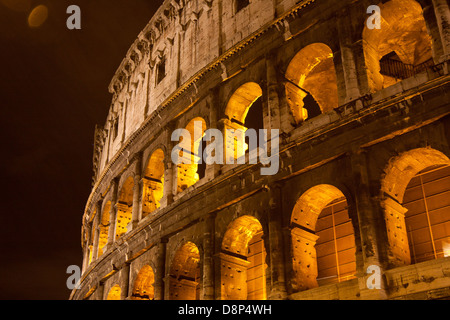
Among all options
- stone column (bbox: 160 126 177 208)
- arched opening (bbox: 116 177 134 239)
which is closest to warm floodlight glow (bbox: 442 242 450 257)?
stone column (bbox: 160 126 177 208)

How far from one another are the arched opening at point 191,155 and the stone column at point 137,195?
1.94 metres

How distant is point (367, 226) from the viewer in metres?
9.12

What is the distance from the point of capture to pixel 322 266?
39.9ft

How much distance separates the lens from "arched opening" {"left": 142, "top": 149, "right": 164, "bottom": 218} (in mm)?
15477

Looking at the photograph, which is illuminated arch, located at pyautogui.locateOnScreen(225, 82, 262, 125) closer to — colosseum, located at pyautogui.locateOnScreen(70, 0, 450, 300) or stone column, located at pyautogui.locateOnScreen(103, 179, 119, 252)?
colosseum, located at pyautogui.locateOnScreen(70, 0, 450, 300)

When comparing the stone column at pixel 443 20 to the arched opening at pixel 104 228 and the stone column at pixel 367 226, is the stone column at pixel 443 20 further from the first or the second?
the arched opening at pixel 104 228

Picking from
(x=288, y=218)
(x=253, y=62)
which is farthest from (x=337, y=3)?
(x=288, y=218)

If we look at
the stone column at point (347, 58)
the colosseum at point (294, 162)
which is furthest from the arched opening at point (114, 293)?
the stone column at point (347, 58)

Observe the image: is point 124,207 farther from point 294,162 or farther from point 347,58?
point 347,58

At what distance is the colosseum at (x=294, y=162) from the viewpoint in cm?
930

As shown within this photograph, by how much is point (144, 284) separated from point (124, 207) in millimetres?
3526

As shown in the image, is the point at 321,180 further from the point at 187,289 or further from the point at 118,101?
the point at 118,101

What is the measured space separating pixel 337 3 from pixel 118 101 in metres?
10.8

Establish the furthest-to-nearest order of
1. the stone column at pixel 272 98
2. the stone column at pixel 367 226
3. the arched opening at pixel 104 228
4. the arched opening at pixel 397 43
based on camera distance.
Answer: the arched opening at pixel 104 228, the stone column at pixel 272 98, the arched opening at pixel 397 43, the stone column at pixel 367 226
